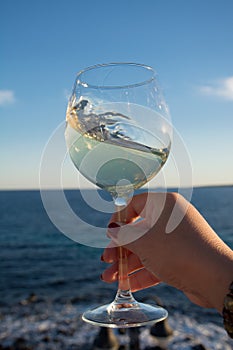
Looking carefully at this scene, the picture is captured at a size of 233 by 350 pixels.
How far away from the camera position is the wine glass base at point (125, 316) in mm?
1585

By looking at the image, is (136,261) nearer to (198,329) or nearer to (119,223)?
(119,223)

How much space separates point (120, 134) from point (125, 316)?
2.29ft

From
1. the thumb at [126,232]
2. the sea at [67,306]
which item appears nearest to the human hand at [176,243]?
the thumb at [126,232]

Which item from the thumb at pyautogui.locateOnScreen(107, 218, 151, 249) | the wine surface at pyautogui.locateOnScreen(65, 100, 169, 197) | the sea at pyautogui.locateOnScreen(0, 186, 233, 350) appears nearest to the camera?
the wine surface at pyautogui.locateOnScreen(65, 100, 169, 197)

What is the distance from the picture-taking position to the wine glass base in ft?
5.20

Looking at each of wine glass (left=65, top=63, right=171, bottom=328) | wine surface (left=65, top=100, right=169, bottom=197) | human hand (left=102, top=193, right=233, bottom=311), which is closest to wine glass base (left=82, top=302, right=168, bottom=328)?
wine glass (left=65, top=63, right=171, bottom=328)

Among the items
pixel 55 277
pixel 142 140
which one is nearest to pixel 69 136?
pixel 142 140

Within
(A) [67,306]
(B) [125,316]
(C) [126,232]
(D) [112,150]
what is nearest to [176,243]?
(C) [126,232]

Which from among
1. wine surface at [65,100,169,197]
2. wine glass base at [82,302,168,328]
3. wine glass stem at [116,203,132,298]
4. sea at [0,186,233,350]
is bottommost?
sea at [0,186,233,350]

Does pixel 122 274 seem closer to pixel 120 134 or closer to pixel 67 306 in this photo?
pixel 120 134

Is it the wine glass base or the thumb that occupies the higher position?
the thumb

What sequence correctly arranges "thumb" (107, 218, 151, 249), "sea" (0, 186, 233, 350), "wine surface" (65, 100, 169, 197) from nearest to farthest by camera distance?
"wine surface" (65, 100, 169, 197) < "thumb" (107, 218, 151, 249) < "sea" (0, 186, 233, 350)

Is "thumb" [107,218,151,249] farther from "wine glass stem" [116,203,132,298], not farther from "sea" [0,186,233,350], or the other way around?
"sea" [0,186,233,350]

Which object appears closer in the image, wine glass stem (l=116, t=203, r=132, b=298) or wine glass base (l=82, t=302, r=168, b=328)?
wine glass base (l=82, t=302, r=168, b=328)
